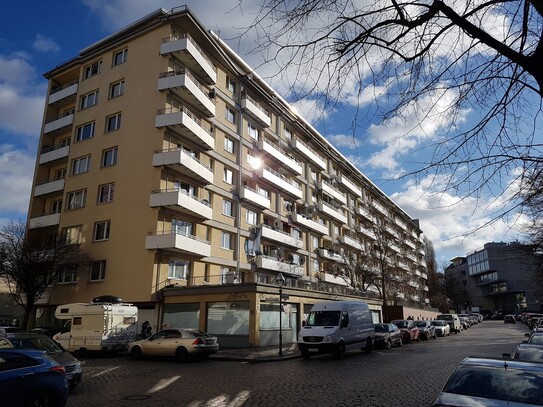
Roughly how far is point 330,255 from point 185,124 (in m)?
25.4

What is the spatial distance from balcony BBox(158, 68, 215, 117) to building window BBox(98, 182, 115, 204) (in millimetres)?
7858

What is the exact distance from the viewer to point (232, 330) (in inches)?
1038

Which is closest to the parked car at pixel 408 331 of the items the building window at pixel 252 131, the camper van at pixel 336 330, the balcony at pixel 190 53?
the camper van at pixel 336 330

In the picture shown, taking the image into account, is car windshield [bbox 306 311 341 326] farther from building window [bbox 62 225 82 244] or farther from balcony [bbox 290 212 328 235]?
balcony [bbox 290 212 328 235]

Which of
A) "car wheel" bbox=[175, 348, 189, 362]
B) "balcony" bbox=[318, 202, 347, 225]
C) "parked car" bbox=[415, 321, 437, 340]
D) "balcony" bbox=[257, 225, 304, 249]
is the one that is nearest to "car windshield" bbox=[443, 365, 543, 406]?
"car wheel" bbox=[175, 348, 189, 362]

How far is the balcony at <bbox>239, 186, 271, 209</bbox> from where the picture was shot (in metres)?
35.2

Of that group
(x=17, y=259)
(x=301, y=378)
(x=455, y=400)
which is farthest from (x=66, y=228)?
(x=455, y=400)

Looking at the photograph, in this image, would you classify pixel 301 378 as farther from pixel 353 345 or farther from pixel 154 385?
pixel 353 345

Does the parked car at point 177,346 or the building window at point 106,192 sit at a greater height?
the building window at point 106,192

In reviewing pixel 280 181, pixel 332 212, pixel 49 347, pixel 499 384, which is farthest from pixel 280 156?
pixel 499 384

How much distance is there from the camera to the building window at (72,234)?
3158cm

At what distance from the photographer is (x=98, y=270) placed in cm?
3017

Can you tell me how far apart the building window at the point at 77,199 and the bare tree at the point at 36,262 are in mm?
3478

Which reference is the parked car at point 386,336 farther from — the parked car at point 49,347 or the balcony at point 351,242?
the balcony at point 351,242
